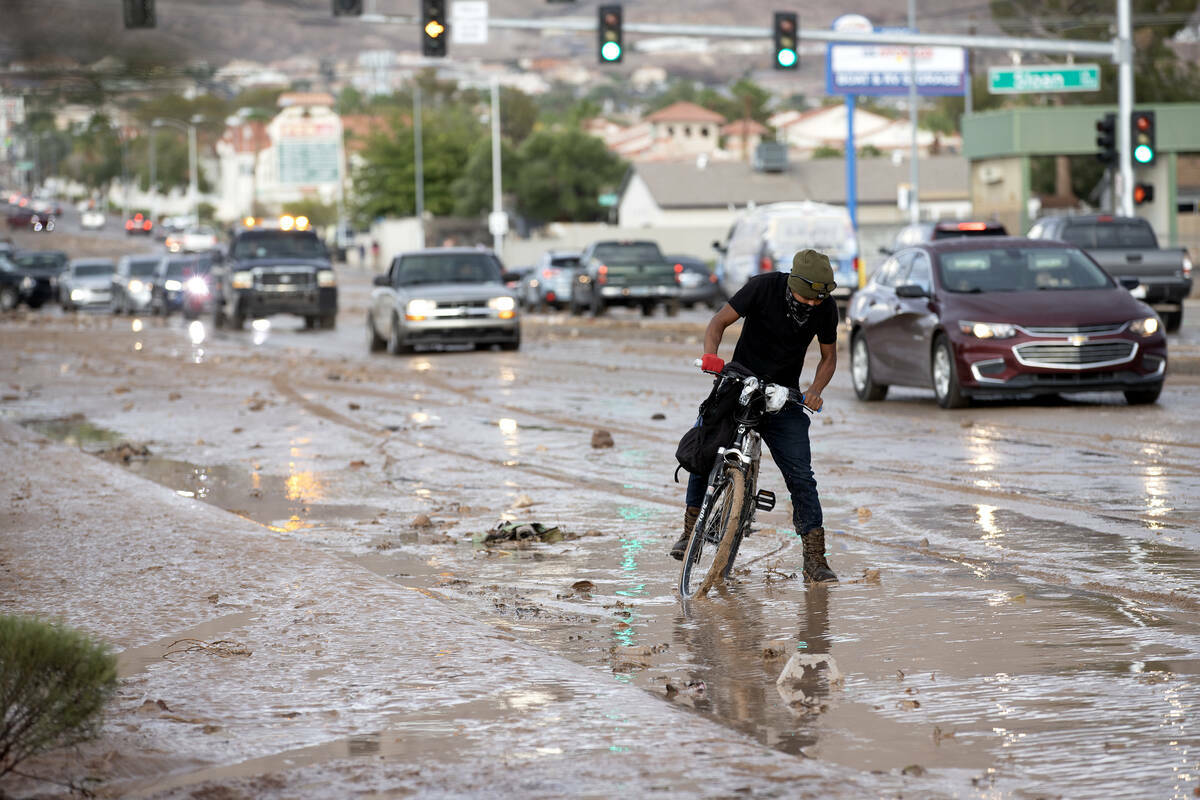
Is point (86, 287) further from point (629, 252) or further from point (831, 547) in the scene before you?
point (831, 547)

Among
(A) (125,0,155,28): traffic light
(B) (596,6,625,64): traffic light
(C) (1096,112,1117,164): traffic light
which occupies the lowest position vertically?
(A) (125,0,155,28): traffic light

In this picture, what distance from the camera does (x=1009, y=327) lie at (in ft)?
58.6

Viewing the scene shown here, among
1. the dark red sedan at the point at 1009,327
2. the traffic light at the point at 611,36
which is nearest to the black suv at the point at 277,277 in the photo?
the traffic light at the point at 611,36

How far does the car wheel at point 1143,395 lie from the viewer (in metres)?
18.4

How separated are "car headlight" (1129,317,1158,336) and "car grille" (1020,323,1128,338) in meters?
0.16

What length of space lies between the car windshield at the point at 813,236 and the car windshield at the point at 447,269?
23.2 feet

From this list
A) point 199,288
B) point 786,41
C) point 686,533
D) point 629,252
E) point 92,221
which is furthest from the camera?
point 92,221

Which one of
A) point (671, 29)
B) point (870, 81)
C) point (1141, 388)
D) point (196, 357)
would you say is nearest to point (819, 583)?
point (1141, 388)

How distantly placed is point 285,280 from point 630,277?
761cm

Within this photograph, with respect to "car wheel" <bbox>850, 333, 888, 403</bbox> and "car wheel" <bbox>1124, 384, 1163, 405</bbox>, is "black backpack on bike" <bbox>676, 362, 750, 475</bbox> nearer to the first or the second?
"car wheel" <bbox>1124, 384, 1163, 405</bbox>

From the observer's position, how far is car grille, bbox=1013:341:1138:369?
58.4 ft

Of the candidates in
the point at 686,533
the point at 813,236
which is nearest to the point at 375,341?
the point at 813,236

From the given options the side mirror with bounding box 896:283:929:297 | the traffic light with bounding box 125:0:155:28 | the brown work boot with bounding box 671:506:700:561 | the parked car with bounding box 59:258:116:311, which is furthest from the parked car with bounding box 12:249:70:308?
the traffic light with bounding box 125:0:155:28

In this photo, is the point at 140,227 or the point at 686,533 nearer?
the point at 686,533
